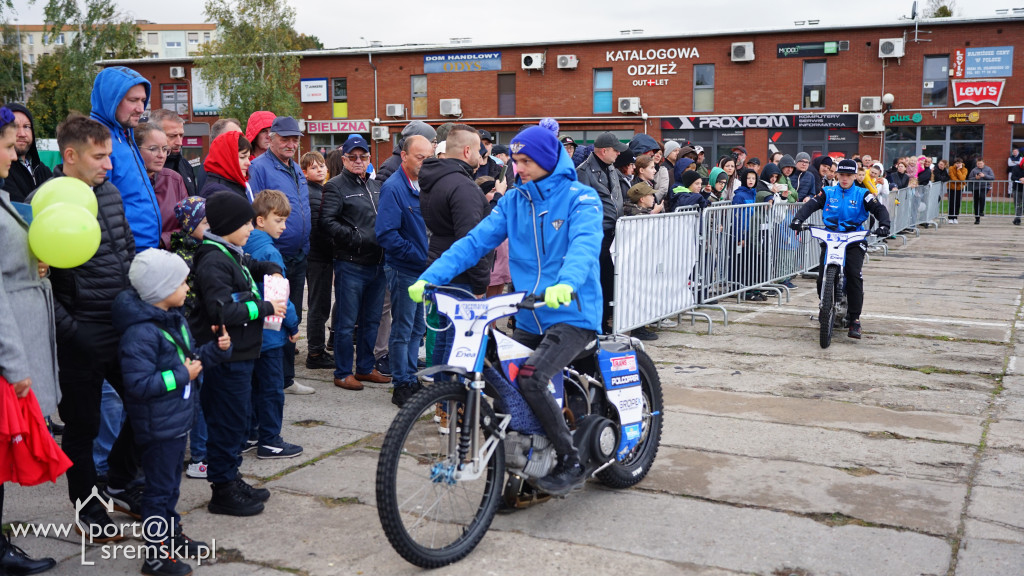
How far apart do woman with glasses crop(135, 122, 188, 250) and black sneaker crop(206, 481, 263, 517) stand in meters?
1.53

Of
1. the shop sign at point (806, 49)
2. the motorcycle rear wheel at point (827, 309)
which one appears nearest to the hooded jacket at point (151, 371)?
the motorcycle rear wheel at point (827, 309)

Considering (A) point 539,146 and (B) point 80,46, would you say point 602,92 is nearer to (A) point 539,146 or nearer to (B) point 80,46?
(B) point 80,46

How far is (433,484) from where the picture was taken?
12.8 feet

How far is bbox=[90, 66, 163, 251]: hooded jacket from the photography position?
4492 mm

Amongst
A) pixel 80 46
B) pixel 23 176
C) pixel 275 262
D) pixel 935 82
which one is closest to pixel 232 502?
pixel 275 262

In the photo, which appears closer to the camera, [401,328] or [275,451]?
[275,451]

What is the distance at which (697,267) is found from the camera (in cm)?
1025

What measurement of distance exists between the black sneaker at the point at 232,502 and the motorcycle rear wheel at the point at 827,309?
6157 millimetres

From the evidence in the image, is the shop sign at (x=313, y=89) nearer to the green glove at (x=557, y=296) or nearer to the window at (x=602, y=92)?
the window at (x=602, y=92)

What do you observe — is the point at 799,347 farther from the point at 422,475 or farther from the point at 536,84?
the point at 536,84

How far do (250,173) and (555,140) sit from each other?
3.07m

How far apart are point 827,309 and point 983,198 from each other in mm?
21376

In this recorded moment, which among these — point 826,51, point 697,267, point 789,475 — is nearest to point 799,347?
point 697,267

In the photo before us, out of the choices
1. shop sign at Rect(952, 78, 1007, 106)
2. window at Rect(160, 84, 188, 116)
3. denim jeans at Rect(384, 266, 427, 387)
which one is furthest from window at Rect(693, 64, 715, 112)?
denim jeans at Rect(384, 266, 427, 387)
